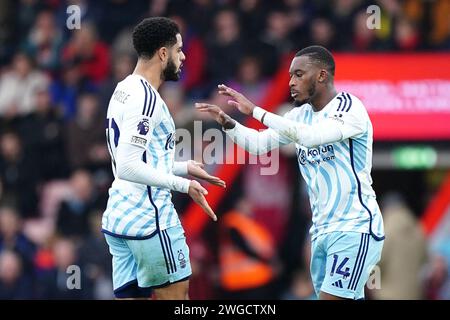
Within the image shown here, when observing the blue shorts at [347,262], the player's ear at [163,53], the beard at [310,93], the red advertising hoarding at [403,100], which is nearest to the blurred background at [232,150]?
the red advertising hoarding at [403,100]

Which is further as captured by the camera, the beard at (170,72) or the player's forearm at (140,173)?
the beard at (170,72)

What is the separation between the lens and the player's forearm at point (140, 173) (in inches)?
362

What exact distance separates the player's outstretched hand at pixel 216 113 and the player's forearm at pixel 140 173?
28.2 inches

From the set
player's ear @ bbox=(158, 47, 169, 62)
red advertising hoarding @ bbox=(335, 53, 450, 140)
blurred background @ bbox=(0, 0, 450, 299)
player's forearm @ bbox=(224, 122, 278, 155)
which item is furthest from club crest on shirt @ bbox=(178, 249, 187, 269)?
red advertising hoarding @ bbox=(335, 53, 450, 140)

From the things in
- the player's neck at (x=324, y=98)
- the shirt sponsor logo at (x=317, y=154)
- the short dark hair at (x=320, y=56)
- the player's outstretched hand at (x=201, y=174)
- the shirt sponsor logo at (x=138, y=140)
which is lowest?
A: the player's outstretched hand at (x=201, y=174)

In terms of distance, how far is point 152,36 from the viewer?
31.3 feet

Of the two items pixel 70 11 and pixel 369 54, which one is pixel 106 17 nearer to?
pixel 70 11

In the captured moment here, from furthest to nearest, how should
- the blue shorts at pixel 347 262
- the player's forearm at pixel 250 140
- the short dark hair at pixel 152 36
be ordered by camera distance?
the player's forearm at pixel 250 140 → the blue shorts at pixel 347 262 → the short dark hair at pixel 152 36

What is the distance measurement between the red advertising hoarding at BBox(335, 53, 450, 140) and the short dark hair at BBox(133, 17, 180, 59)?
20.3ft

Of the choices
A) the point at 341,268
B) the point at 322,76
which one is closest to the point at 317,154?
the point at 322,76

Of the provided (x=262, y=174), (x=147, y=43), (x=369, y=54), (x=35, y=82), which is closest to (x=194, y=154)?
(x=262, y=174)

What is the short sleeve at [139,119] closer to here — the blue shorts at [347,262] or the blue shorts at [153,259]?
the blue shorts at [153,259]

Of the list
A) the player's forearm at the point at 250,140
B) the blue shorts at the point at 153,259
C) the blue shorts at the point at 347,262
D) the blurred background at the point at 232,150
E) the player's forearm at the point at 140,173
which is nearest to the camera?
the player's forearm at the point at 140,173

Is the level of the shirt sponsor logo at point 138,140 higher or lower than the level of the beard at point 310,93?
lower
